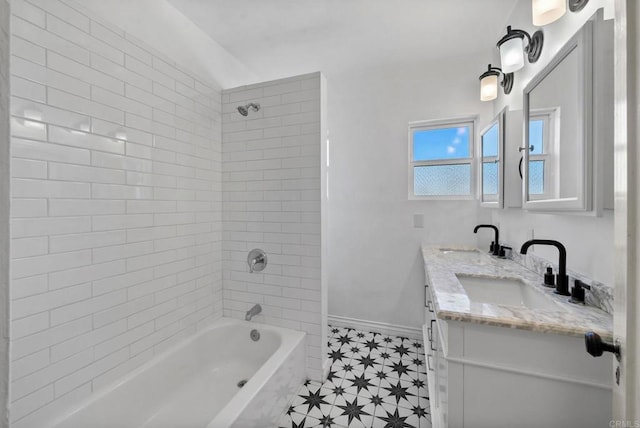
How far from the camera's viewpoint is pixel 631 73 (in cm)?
59

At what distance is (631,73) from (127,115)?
1976 millimetres

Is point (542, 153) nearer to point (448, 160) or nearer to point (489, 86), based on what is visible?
point (489, 86)

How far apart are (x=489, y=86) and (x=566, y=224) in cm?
132

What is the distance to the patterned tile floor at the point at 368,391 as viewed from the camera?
61.8 inches

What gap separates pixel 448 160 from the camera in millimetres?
2504

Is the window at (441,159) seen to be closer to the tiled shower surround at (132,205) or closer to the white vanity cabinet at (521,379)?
the tiled shower surround at (132,205)

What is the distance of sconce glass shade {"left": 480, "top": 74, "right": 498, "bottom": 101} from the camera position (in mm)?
2055

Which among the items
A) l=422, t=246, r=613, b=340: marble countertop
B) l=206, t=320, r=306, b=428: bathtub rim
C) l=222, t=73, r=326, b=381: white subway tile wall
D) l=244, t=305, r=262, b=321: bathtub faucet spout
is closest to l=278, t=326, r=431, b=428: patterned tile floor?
l=222, t=73, r=326, b=381: white subway tile wall

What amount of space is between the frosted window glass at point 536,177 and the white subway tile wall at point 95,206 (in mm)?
1319

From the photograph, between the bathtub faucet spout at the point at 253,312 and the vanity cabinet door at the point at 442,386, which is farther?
the bathtub faucet spout at the point at 253,312

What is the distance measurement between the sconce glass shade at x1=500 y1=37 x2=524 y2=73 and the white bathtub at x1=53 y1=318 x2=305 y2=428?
2.25m

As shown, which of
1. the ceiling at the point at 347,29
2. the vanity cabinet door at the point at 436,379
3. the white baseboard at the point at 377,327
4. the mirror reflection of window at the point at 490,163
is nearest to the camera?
the vanity cabinet door at the point at 436,379

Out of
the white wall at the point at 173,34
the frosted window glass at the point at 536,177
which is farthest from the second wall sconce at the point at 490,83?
the white wall at the point at 173,34
